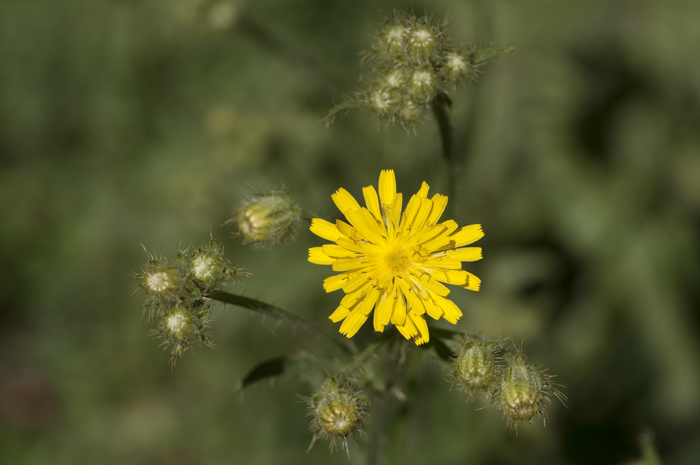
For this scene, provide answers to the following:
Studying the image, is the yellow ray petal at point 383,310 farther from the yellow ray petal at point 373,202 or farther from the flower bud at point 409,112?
the flower bud at point 409,112

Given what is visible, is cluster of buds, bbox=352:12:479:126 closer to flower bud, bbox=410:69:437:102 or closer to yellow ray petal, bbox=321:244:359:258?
flower bud, bbox=410:69:437:102

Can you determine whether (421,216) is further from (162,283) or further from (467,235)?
(162,283)

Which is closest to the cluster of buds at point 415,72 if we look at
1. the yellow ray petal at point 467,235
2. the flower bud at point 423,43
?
the flower bud at point 423,43

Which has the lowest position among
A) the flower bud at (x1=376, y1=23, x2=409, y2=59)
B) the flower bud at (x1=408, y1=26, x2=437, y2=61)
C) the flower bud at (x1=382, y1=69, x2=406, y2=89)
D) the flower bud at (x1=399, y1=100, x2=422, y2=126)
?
the flower bud at (x1=399, y1=100, x2=422, y2=126)

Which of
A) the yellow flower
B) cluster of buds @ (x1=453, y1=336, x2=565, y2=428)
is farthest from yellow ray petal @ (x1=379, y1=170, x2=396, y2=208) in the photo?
cluster of buds @ (x1=453, y1=336, x2=565, y2=428)

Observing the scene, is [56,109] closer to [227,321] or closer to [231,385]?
[227,321]
